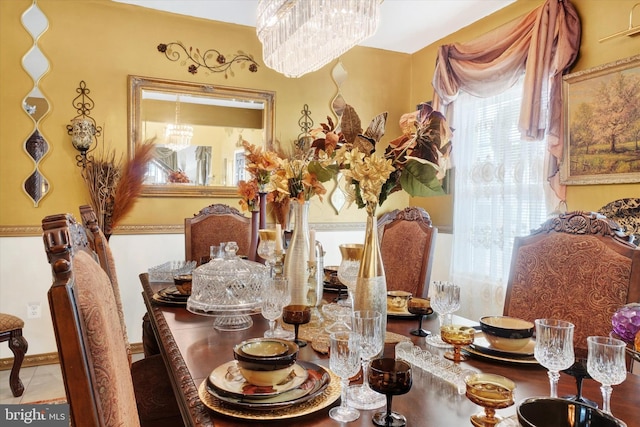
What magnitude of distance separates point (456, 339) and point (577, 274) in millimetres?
631

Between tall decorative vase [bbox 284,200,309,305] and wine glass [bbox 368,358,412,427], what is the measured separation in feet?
2.20

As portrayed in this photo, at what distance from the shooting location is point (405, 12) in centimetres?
336

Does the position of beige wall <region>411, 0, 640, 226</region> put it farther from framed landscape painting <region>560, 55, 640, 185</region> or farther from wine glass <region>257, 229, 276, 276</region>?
wine glass <region>257, 229, 276, 276</region>

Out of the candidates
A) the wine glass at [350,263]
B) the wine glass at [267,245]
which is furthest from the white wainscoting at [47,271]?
the wine glass at [350,263]

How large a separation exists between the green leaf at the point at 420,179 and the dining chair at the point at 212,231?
5.81ft

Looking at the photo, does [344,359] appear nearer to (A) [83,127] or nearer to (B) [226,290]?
(B) [226,290]

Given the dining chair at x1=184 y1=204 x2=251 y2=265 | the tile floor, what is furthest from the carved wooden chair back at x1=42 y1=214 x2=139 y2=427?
the tile floor

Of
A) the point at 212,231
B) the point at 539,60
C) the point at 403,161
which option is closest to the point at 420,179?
the point at 403,161

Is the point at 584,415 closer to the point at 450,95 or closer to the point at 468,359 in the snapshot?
the point at 468,359

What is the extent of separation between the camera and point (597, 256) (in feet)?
4.72

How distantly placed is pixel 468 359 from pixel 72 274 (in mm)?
961

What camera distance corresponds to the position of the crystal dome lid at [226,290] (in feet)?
4.73

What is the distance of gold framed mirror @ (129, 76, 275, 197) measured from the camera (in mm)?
3383

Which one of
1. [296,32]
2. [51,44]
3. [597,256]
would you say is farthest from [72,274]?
[51,44]
